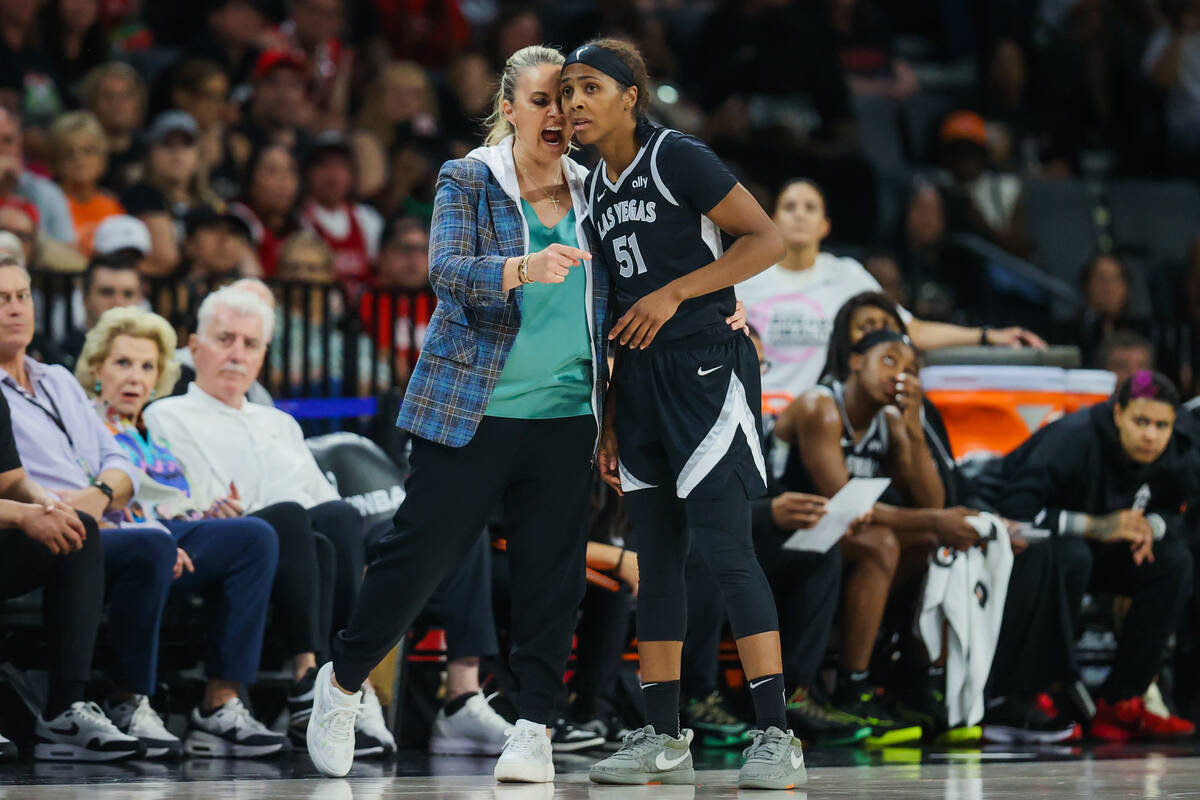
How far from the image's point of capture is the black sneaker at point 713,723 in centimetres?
502

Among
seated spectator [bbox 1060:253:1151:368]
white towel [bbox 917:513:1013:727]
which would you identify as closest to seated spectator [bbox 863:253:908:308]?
seated spectator [bbox 1060:253:1151:368]

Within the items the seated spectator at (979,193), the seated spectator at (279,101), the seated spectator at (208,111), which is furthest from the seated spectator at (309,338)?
the seated spectator at (979,193)

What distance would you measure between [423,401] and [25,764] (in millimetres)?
1364

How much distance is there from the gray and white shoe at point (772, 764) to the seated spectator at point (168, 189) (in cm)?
387

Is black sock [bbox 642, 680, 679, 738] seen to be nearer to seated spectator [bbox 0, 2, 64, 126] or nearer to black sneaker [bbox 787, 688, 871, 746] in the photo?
black sneaker [bbox 787, 688, 871, 746]

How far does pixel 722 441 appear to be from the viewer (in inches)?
143

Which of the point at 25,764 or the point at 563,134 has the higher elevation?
the point at 563,134

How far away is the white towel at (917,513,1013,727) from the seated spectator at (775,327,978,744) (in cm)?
9

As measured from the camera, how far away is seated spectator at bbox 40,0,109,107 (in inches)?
319

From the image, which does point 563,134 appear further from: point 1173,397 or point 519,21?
point 519,21

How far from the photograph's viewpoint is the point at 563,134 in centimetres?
373

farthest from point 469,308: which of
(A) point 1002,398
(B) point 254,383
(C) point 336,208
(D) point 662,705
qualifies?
(C) point 336,208

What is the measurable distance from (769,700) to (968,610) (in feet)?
6.42

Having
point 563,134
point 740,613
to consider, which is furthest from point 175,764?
point 563,134
